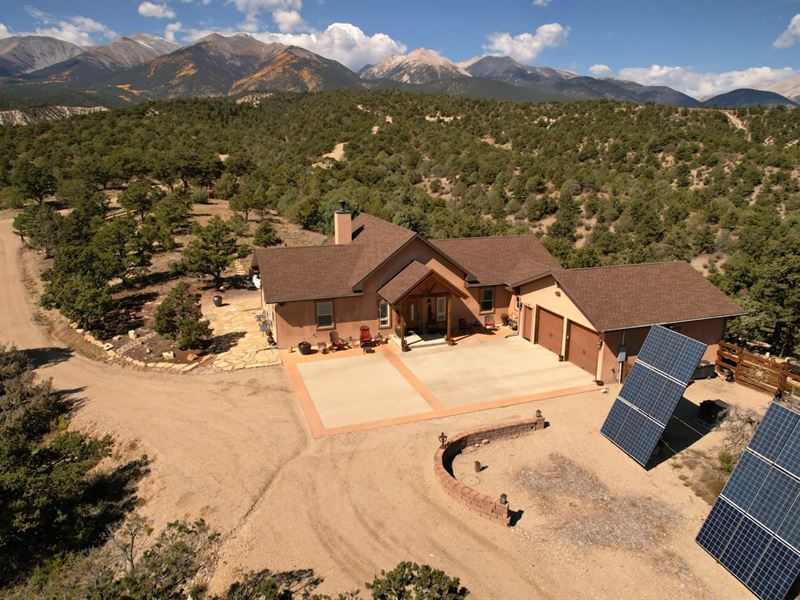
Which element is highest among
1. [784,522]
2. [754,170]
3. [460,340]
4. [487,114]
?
[487,114]

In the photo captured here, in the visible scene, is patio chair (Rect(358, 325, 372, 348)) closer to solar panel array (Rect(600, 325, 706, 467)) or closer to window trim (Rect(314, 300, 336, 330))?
window trim (Rect(314, 300, 336, 330))

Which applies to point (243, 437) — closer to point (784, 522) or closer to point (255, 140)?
point (784, 522)

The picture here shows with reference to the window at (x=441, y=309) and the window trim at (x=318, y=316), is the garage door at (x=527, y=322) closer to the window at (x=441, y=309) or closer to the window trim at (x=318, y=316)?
the window at (x=441, y=309)

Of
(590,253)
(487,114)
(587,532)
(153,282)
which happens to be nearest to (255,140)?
(487,114)

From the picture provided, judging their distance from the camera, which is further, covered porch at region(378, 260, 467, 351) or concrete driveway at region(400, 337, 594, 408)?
covered porch at region(378, 260, 467, 351)

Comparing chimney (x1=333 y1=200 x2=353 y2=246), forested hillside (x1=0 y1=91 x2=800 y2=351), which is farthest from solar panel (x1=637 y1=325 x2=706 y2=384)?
chimney (x1=333 y1=200 x2=353 y2=246)

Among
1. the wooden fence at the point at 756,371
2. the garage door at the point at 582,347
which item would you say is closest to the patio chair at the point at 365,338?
the garage door at the point at 582,347
